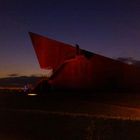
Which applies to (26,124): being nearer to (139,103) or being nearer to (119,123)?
(119,123)

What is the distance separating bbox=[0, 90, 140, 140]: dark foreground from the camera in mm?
13750

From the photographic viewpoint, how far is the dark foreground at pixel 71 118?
13.8 meters

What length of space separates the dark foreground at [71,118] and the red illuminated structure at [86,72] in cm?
125

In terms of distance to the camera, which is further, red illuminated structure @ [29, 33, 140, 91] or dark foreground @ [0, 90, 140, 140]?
red illuminated structure @ [29, 33, 140, 91]

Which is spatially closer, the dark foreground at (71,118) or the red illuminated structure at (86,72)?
the dark foreground at (71,118)

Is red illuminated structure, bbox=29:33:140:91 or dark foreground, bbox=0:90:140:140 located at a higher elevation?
red illuminated structure, bbox=29:33:140:91

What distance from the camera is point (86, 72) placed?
18875 millimetres

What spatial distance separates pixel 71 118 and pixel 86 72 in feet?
14.1

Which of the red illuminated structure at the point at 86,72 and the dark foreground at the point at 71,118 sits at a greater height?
the red illuminated structure at the point at 86,72

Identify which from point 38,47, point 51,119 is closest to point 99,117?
point 51,119

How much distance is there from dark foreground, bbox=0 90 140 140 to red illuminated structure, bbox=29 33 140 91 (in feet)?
4.11

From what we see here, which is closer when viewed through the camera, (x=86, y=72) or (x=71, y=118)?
(x=71, y=118)

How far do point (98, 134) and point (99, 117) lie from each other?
4.32 feet

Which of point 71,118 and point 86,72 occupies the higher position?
point 86,72
